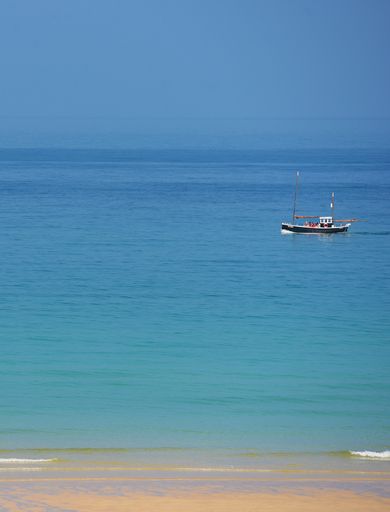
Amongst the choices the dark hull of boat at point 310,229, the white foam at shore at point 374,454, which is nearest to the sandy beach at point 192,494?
the white foam at shore at point 374,454

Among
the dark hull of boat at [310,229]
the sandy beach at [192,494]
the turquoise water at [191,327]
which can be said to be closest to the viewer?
the sandy beach at [192,494]

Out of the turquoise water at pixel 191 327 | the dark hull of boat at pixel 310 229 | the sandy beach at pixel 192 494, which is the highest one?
the dark hull of boat at pixel 310 229

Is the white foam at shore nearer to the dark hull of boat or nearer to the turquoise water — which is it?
the turquoise water

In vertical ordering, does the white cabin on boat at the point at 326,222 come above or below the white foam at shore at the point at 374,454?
above

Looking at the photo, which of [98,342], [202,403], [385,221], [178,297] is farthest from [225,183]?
[202,403]

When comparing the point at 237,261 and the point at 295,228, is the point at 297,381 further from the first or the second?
the point at 295,228

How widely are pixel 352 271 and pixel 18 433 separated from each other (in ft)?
93.0

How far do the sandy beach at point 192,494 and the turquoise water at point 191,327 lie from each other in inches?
78.7

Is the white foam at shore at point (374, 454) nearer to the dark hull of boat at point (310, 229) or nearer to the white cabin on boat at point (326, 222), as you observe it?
the dark hull of boat at point (310, 229)

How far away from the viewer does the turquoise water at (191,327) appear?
70.8 ft

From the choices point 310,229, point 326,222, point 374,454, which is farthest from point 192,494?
point 326,222

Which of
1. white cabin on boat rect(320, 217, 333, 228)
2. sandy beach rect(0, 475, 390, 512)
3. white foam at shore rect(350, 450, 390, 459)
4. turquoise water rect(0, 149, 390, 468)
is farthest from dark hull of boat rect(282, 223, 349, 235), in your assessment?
sandy beach rect(0, 475, 390, 512)

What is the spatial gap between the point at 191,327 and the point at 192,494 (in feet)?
50.9

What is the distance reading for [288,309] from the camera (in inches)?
1426
